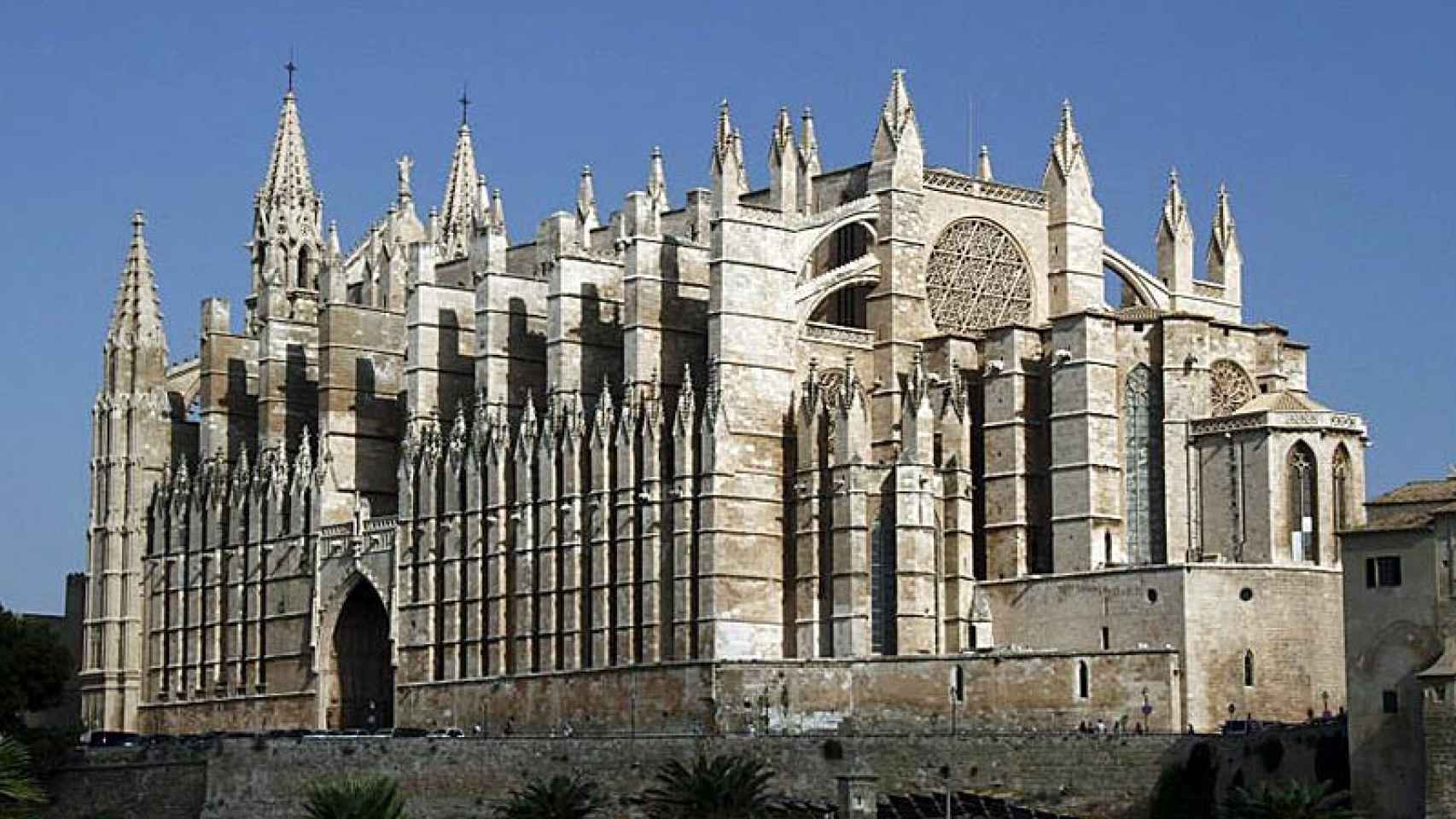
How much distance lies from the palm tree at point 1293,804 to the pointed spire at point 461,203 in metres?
50.9

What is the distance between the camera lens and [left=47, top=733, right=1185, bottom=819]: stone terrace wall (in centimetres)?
6134

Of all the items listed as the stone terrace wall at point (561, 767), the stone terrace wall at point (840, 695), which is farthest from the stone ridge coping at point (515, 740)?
the stone terrace wall at point (840, 695)

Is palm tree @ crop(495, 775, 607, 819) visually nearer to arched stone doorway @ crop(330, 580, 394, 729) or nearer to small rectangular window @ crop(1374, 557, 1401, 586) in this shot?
small rectangular window @ crop(1374, 557, 1401, 586)

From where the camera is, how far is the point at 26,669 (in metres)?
81.5

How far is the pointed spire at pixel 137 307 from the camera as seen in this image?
315 ft

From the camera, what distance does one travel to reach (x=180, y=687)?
92188 millimetres

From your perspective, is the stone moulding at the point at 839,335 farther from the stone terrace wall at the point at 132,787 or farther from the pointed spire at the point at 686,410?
the stone terrace wall at the point at 132,787

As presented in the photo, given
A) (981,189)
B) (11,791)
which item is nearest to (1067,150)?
Result: (981,189)

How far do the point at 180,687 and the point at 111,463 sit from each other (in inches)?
320

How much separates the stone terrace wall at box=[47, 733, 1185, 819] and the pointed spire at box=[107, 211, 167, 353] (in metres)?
23.6

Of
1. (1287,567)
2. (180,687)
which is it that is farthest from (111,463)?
(1287,567)

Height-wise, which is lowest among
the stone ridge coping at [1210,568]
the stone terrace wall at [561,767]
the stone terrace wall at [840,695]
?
the stone terrace wall at [561,767]

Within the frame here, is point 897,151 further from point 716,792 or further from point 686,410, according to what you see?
point 716,792

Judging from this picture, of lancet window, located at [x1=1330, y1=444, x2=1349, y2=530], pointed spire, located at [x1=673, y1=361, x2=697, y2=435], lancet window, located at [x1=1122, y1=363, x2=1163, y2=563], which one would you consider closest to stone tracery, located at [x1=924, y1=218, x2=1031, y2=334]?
lancet window, located at [x1=1122, y1=363, x2=1163, y2=563]
